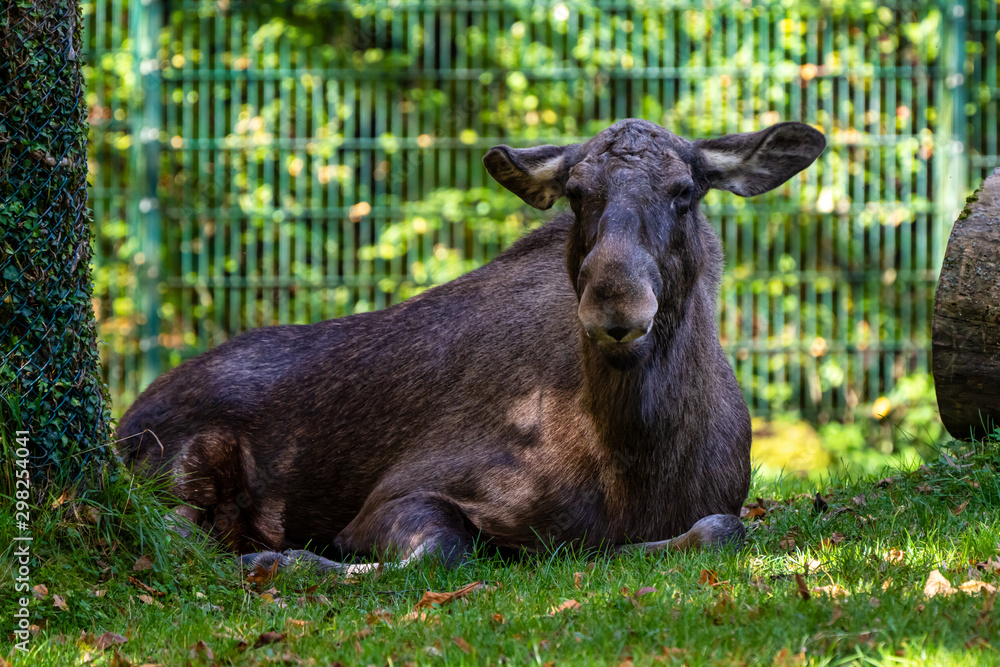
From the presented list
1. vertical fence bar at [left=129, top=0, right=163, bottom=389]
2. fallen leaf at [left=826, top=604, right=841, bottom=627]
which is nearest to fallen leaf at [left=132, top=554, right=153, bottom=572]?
fallen leaf at [left=826, top=604, right=841, bottom=627]

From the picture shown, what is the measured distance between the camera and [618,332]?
4.42 m

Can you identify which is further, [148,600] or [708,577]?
[148,600]

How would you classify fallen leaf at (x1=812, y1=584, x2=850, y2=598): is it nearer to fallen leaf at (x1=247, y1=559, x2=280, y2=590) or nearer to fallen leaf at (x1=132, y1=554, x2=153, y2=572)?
fallen leaf at (x1=247, y1=559, x2=280, y2=590)

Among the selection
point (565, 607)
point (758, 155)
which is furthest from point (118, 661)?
point (758, 155)

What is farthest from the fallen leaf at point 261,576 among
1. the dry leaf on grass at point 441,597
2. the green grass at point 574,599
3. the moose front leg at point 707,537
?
the moose front leg at point 707,537

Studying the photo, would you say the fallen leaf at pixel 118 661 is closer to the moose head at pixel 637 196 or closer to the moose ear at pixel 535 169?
the moose head at pixel 637 196

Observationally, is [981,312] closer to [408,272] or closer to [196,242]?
[408,272]

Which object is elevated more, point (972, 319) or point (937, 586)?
point (972, 319)

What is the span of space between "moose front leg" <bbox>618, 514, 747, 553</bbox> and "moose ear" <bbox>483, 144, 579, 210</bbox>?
165 cm

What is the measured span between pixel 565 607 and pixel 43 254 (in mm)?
2484

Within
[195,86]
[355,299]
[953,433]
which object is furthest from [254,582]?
[195,86]

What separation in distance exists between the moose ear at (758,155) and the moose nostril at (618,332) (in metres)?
1.15

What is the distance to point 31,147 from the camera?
4516 millimetres

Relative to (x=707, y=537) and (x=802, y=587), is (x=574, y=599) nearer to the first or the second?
(x=802, y=587)
